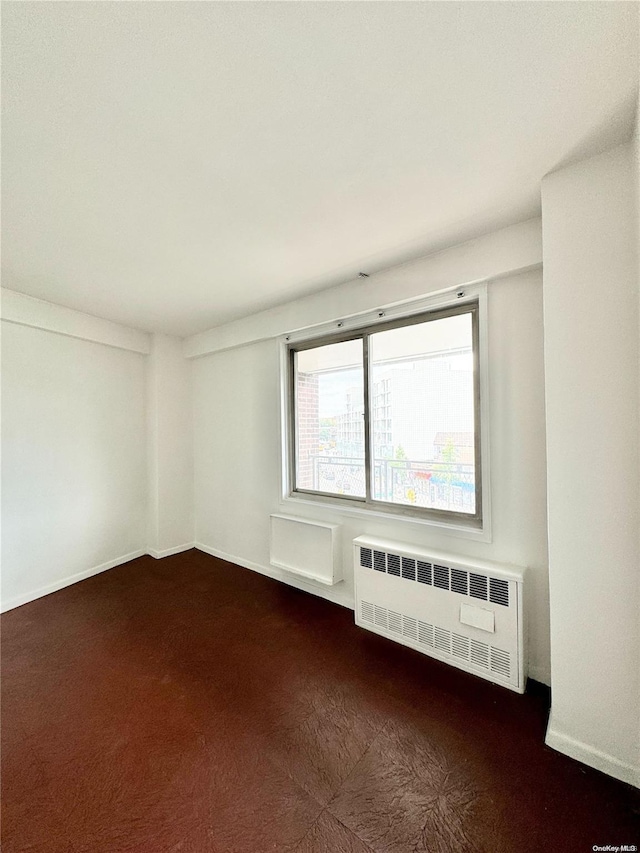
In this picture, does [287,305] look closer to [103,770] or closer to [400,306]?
[400,306]

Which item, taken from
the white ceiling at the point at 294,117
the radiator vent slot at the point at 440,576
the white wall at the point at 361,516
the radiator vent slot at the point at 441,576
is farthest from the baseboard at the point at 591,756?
the white ceiling at the point at 294,117

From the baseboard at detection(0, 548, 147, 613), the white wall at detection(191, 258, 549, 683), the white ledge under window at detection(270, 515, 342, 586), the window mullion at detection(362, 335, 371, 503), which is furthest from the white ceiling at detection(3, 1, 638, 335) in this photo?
the baseboard at detection(0, 548, 147, 613)

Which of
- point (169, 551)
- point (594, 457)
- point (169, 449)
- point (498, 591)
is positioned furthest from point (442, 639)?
point (169, 449)

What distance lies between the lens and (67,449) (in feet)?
10.6

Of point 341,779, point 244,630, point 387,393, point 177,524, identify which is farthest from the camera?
point 177,524

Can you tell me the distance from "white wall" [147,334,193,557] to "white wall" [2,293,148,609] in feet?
0.48

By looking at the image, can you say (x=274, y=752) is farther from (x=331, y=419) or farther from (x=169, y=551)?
(x=169, y=551)

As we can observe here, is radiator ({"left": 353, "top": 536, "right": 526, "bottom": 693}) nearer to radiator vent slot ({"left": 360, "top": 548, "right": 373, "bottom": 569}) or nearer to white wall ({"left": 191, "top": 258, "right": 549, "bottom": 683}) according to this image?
radiator vent slot ({"left": 360, "top": 548, "right": 373, "bottom": 569})

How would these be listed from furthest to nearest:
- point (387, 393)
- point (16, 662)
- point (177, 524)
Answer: point (177, 524)
point (387, 393)
point (16, 662)

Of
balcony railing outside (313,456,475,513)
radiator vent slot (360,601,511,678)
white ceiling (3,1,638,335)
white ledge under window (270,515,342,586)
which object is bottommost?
radiator vent slot (360,601,511,678)

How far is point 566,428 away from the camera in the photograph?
4.88 ft

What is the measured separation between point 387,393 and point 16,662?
3102 mm

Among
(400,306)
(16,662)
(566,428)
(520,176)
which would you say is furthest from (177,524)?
(520,176)

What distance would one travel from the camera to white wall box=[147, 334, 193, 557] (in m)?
3.88
